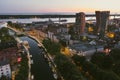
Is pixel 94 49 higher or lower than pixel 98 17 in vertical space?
lower

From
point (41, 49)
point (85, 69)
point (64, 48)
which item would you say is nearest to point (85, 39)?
point (64, 48)

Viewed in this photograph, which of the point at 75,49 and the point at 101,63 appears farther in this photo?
the point at 75,49

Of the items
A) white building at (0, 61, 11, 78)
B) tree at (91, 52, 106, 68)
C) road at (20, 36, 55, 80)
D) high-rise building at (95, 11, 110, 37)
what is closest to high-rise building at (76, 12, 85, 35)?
high-rise building at (95, 11, 110, 37)

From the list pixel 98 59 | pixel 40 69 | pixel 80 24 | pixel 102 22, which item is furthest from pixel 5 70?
pixel 102 22

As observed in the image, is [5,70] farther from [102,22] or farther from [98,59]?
[102,22]

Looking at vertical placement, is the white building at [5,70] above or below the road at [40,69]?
above

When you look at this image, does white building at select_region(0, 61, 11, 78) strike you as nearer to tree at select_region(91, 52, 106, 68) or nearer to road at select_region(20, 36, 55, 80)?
road at select_region(20, 36, 55, 80)

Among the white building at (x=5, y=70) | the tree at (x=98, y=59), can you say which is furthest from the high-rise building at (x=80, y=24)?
the white building at (x=5, y=70)

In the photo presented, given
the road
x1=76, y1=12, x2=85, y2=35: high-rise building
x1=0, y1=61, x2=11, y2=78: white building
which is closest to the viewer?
x1=0, y1=61, x2=11, y2=78: white building

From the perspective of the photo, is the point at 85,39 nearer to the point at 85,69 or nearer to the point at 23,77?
the point at 85,69

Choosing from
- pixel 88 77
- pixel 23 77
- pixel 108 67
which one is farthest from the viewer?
pixel 108 67

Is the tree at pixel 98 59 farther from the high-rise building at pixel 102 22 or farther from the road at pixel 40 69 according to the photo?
the high-rise building at pixel 102 22
